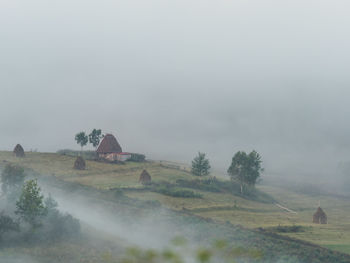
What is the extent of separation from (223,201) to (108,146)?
171ft

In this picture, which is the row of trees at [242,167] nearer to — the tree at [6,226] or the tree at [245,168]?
the tree at [245,168]

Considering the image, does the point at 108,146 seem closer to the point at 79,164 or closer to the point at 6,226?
the point at 79,164

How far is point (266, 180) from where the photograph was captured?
6043 inches

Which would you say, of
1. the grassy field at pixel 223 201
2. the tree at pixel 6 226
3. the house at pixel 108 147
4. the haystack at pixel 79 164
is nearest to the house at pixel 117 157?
the house at pixel 108 147

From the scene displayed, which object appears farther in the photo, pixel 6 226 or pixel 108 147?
pixel 108 147

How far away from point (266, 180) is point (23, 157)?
90362 millimetres

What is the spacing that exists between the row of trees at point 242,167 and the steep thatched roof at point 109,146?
28.4 metres

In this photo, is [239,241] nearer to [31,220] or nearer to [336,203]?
[31,220]

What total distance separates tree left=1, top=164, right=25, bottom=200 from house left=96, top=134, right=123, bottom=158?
66.7m

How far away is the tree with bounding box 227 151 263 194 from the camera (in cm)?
11600

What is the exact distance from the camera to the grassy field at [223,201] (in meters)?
68.4

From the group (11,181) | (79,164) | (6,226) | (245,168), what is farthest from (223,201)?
(6,226)

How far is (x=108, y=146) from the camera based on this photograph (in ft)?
426

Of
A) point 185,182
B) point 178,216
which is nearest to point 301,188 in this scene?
point 185,182
